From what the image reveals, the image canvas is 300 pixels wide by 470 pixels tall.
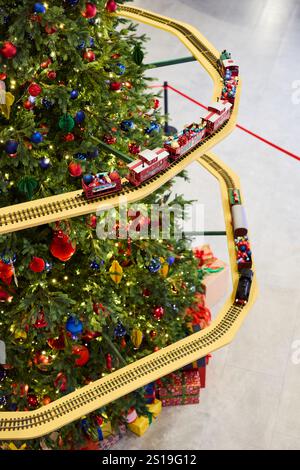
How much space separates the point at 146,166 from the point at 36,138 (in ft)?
2.60

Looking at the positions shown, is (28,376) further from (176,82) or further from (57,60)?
(176,82)

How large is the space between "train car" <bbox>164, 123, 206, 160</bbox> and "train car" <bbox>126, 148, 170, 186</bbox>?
0.06 m

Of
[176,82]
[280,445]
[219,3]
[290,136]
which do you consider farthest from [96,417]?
[219,3]

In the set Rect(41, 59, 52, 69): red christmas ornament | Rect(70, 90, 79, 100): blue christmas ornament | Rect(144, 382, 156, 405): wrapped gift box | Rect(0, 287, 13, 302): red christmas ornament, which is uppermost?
Rect(41, 59, 52, 69): red christmas ornament

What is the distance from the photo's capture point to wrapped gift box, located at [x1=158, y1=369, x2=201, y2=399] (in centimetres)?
571

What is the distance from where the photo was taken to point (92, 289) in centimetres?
449

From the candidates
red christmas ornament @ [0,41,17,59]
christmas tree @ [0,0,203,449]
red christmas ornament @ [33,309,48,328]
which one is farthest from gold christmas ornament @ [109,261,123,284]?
red christmas ornament @ [0,41,17,59]

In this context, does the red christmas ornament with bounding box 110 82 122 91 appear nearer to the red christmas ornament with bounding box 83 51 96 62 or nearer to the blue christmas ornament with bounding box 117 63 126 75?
the blue christmas ornament with bounding box 117 63 126 75

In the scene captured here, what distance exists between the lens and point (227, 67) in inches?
167

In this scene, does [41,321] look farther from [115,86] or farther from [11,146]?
[115,86]

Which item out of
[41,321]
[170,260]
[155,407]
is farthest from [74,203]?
[155,407]

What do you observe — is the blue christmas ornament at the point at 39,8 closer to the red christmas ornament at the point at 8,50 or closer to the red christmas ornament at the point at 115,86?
the red christmas ornament at the point at 8,50

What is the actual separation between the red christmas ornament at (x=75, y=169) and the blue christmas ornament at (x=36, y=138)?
247 millimetres

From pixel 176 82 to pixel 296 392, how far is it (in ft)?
17.7
